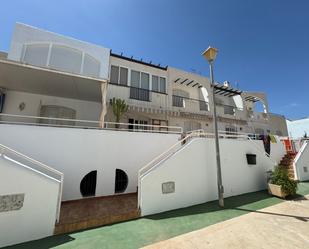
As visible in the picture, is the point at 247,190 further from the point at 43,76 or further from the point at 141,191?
the point at 43,76

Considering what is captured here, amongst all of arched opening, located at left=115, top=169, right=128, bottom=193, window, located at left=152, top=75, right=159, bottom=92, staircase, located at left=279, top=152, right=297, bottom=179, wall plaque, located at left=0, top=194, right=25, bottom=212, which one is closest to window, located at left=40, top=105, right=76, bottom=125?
arched opening, located at left=115, top=169, right=128, bottom=193

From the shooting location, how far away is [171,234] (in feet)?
18.4

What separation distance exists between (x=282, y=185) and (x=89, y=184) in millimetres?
11881

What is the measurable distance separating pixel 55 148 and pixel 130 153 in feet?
13.7

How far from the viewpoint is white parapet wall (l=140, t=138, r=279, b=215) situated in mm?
7656

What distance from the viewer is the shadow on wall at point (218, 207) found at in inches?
294

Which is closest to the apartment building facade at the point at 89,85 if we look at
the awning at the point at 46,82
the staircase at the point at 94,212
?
the awning at the point at 46,82

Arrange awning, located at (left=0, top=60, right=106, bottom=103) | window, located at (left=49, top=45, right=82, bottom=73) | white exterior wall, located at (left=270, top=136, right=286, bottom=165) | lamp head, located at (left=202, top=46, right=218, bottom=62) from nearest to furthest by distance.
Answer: lamp head, located at (left=202, top=46, right=218, bottom=62) < awning, located at (left=0, top=60, right=106, bottom=103) < window, located at (left=49, top=45, right=82, bottom=73) < white exterior wall, located at (left=270, top=136, right=286, bottom=165)

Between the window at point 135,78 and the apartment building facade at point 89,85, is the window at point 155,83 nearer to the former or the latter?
the apartment building facade at point 89,85

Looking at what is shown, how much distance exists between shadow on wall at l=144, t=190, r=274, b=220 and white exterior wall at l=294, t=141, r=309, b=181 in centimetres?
594

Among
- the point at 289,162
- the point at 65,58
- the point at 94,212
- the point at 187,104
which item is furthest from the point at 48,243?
the point at 289,162

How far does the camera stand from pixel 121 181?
10.1 metres

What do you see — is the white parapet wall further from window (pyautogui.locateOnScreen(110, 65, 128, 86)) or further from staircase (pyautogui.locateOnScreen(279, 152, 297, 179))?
window (pyautogui.locateOnScreen(110, 65, 128, 86))

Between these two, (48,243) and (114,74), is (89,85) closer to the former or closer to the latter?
(114,74)
